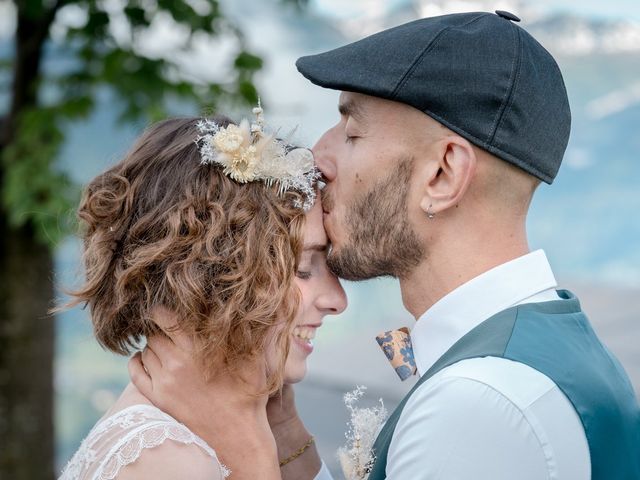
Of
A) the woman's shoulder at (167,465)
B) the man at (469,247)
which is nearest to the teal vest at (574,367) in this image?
the man at (469,247)

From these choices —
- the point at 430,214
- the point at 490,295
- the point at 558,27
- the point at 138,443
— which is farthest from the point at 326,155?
the point at 558,27

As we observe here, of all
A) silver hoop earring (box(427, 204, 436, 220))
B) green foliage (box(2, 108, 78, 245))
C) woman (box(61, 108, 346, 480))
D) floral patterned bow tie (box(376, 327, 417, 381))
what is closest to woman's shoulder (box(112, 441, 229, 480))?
woman (box(61, 108, 346, 480))

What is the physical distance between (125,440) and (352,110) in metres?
1.01

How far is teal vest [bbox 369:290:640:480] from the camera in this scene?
5.96ft

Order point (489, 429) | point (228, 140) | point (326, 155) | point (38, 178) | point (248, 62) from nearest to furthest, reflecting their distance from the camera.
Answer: point (489, 429), point (228, 140), point (326, 155), point (38, 178), point (248, 62)

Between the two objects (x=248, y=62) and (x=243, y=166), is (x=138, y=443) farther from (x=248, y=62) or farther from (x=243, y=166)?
(x=248, y=62)

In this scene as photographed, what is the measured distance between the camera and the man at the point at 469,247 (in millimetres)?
1748

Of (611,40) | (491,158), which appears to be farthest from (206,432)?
(611,40)

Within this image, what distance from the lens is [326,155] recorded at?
247 cm

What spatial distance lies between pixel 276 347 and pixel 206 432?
301mm

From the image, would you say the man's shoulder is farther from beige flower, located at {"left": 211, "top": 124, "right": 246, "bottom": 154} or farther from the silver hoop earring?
beige flower, located at {"left": 211, "top": 124, "right": 246, "bottom": 154}

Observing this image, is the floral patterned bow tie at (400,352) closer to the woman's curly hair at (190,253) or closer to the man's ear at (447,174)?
the woman's curly hair at (190,253)

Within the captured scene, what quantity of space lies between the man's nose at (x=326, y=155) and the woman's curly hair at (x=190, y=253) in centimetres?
12

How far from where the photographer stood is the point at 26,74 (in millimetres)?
5258
